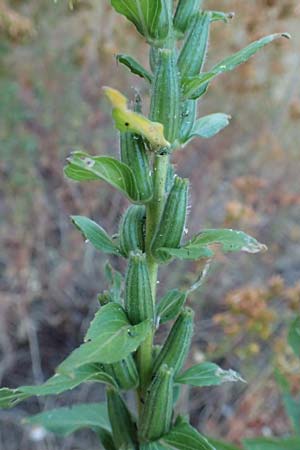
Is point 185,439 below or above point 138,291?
below

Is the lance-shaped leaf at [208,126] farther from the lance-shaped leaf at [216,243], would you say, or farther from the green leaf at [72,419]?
the green leaf at [72,419]

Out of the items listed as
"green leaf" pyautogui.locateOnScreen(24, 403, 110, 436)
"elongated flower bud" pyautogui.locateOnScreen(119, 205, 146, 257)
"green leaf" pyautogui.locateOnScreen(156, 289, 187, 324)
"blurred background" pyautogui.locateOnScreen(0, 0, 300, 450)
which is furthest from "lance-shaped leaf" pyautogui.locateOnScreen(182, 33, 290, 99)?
"blurred background" pyautogui.locateOnScreen(0, 0, 300, 450)

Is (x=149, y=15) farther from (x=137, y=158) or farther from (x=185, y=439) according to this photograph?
(x=185, y=439)

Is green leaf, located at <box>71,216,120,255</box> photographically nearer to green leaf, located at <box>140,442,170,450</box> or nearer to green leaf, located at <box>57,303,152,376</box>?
green leaf, located at <box>57,303,152,376</box>

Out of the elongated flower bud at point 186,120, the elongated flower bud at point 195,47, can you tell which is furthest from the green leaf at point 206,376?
the elongated flower bud at point 195,47

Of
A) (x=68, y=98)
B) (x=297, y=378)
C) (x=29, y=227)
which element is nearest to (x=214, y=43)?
(x=68, y=98)

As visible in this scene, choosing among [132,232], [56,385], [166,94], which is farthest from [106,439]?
[166,94]

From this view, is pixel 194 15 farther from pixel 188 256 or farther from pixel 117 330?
pixel 117 330
